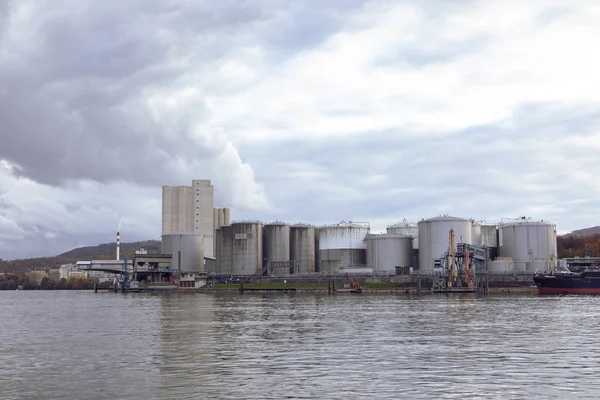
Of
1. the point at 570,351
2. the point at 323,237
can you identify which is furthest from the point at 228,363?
the point at 323,237

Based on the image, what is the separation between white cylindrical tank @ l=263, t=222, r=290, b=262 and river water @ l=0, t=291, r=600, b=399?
126449 millimetres

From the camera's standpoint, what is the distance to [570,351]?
4178 cm

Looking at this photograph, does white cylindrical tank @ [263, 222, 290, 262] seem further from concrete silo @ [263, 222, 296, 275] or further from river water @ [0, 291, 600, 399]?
river water @ [0, 291, 600, 399]

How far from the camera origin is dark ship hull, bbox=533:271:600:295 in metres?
147

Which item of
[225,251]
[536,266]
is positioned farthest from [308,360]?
[225,251]

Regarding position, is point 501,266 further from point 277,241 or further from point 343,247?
point 277,241

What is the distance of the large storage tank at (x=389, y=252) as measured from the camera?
584 feet

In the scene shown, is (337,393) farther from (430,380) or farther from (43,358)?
(43,358)

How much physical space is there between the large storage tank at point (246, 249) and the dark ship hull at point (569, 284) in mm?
72126

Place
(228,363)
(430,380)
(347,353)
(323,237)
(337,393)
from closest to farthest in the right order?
(337,393) → (430,380) → (228,363) → (347,353) → (323,237)

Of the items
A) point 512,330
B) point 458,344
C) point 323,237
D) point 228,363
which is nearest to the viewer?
point 228,363

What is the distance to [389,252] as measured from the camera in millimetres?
178500

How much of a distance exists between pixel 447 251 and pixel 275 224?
50.4 meters

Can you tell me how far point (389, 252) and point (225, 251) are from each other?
43744mm
